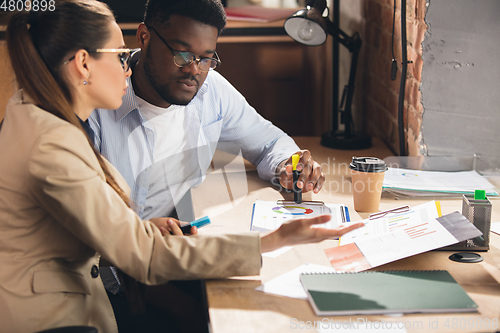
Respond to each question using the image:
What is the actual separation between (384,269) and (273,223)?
12.6 inches

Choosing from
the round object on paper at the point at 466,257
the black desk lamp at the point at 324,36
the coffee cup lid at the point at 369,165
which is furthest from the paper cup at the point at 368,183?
the black desk lamp at the point at 324,36

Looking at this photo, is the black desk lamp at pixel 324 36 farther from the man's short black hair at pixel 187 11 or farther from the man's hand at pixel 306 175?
the man's hand at pixel 306 175

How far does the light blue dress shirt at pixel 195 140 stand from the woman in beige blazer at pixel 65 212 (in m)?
0.51

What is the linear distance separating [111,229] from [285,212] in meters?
0.54

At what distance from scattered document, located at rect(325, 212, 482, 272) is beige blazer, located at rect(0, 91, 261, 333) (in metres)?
0.21

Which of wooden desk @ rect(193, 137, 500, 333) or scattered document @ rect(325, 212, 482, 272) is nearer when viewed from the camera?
wooden desk @ rect(193, 137, 500, 333)

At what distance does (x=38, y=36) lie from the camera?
2.84 ft

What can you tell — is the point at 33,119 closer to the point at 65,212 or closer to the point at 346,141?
the point at 65,212

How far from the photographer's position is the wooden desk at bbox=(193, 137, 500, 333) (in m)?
0.73

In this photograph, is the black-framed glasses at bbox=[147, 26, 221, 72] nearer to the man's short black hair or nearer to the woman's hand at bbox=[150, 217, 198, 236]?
the man's short black hair

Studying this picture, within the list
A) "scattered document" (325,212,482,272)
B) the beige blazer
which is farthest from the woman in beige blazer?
"scattered document" (325,212,482,272)

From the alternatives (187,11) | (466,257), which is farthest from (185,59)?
(466,257)

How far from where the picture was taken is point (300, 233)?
34.7 inches

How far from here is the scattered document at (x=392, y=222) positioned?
3.38 feet
